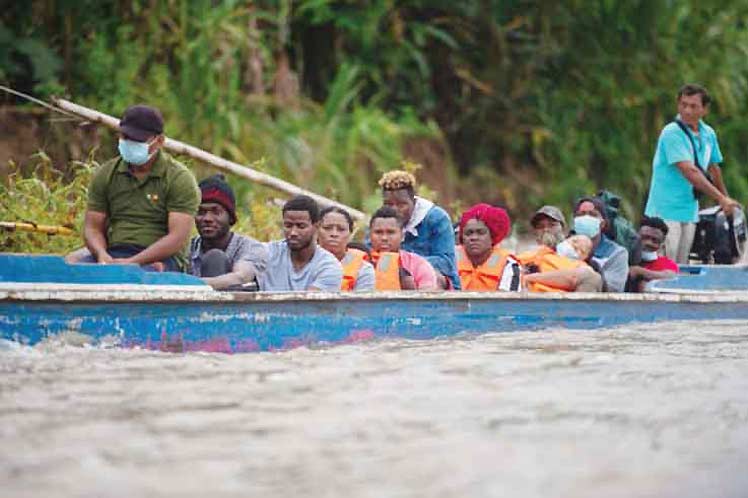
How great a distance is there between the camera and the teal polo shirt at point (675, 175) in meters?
12.0

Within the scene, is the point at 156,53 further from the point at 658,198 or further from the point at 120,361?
the point at 120,361

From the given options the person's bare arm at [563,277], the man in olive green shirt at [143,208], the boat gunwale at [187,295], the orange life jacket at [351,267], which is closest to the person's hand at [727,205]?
the person's bare arm at [563,277]

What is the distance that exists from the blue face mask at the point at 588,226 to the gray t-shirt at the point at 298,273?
81.8 inches

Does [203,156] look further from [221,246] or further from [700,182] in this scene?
[700,182]

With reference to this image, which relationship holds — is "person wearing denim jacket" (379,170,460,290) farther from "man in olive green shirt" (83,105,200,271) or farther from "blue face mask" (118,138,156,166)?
"blue face mask" (118,138,156,166)

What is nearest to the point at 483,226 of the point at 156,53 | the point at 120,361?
the point at 120,361

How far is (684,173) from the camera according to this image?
39.2ft

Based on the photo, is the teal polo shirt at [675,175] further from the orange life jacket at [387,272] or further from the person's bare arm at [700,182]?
the orange life jacket at [387,272]

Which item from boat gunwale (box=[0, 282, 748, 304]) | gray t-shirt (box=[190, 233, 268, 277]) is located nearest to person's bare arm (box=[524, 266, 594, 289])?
boat gunwale (box=[0, 282, 748, 304])

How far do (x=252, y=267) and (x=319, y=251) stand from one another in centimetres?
38

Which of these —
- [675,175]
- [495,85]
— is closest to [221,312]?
[675,175]

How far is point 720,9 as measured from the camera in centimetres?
1894

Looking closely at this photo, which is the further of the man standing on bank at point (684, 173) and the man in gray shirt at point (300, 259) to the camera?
the man standing on bank at point (684, 173)

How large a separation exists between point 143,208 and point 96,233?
0.29 m
